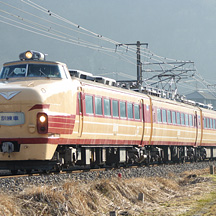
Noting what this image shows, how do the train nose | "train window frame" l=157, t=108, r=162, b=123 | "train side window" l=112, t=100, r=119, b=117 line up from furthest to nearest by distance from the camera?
"train window frame" l=157, t=108, r=162, b=123 → "train side window" l=112, t=100, r=119, b=117 → the train nose

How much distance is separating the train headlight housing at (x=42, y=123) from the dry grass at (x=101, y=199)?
2960 millimetres

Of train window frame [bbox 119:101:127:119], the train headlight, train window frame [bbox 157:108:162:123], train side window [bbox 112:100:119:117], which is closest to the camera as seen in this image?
the train headlight

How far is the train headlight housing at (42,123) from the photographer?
16.7 metres

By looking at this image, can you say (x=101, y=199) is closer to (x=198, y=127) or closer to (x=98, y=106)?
(x=98, y=106)

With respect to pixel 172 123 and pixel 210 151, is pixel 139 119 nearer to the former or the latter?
pixel 172 123

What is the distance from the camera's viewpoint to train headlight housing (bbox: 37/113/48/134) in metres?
16.7

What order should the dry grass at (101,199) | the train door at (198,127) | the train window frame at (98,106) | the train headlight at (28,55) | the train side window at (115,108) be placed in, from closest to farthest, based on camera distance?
1. the dry grass at (101,199)
2. the train headlight at (28,55)
3. the train window frame at (98,106)
4. the train side window at (115,108)
5. the train door at (198,127)

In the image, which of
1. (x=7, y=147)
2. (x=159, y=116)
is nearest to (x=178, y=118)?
(x=159, y=116)

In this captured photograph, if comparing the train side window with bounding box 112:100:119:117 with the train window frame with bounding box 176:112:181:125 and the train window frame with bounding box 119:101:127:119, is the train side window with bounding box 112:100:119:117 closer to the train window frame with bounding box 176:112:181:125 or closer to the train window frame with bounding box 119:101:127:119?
the train window frame with bounding box 119:101:127:119

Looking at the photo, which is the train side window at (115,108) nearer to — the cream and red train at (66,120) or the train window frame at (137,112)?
the cream and red train at (66,120)

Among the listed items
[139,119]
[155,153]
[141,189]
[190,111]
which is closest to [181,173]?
[139,119]

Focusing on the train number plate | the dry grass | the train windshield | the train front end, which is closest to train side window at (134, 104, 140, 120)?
the train windshield

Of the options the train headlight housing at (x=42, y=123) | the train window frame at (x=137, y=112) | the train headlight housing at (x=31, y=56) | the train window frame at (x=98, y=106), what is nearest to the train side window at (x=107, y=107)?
the train window frame at (x=98, y=106)

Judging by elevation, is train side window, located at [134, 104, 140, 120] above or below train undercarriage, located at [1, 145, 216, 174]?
above
